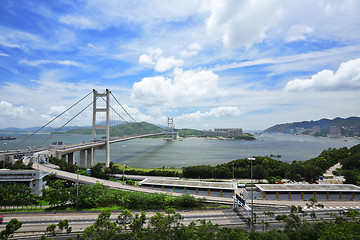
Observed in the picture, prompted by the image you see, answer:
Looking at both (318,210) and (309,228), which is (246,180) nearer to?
(318,210)

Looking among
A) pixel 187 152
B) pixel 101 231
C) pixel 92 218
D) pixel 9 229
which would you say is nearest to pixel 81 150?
pixel 92 218

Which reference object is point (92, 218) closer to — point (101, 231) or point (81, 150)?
point (101, 231)

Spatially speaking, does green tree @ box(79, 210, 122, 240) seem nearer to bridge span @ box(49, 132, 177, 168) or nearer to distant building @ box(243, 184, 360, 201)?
distant building @ box(243, 184, 360, 201)

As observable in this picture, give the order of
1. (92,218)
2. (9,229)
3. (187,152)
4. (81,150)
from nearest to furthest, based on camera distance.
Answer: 1. (9,229)
2. (92,218)
3. (81,150)
4. (187,152)

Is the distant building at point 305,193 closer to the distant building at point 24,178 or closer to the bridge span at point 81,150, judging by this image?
the distant building at point 24,178

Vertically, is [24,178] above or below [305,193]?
above

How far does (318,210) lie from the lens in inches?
537

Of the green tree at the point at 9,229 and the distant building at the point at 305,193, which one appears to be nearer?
the green tree at the point at 9,229

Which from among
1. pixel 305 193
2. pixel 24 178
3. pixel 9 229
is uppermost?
pixel 24 178

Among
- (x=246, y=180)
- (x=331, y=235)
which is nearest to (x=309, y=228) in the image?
(x=331, y=235)

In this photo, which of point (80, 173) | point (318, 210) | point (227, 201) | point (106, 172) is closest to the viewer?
point (318, 210)

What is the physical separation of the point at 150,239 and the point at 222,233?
310cm

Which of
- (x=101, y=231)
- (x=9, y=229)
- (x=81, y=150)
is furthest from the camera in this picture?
(x=81, y=150)

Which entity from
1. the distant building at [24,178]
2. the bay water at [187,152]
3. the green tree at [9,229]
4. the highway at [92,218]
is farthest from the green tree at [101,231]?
the bay water at [187,152]
